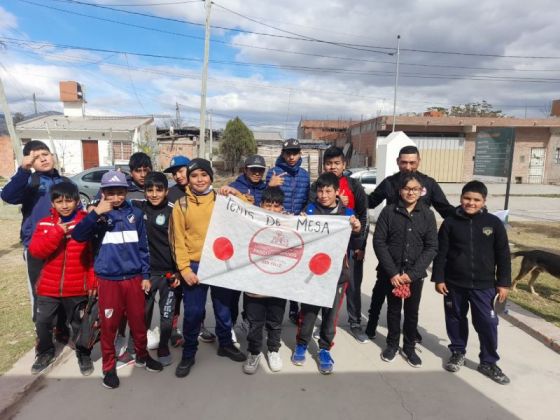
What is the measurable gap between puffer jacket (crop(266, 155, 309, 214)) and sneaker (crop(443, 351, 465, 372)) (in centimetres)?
198

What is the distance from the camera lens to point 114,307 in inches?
118

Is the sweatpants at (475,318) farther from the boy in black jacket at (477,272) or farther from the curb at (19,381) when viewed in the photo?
the curb at (19,381)

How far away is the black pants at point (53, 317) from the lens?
10.3ft

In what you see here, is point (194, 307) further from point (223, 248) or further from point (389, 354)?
point (389, 354)

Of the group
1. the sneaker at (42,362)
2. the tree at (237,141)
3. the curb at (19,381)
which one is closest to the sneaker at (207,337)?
the curb at (19,381)

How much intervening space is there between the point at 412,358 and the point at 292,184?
1992mm

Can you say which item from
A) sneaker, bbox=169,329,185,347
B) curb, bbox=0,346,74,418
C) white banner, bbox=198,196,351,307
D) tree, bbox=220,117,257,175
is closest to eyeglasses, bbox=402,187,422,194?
white banner, bbox=198,196,351,307

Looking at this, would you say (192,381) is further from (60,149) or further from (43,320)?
(60,149)

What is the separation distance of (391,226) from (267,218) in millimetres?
1132

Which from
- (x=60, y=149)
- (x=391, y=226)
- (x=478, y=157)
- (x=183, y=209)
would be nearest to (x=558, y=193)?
(x=478, y=157)

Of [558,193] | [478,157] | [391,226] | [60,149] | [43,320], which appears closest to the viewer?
[43,320]

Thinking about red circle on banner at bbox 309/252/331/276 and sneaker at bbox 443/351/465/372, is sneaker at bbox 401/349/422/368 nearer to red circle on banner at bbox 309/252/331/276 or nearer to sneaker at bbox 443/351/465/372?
sneaker at bbox 443/351/465/372

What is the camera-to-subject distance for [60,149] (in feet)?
90.5

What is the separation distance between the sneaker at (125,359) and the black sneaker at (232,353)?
2.59 ft
